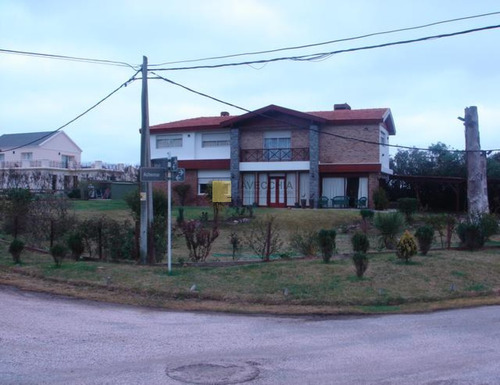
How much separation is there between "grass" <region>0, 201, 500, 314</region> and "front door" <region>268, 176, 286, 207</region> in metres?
21.3

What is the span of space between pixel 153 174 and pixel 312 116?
21291 millimetres

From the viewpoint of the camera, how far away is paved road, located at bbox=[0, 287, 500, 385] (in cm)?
646

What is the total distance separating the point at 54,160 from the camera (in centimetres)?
6531

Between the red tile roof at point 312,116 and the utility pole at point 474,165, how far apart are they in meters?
13.8

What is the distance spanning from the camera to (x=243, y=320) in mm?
9898

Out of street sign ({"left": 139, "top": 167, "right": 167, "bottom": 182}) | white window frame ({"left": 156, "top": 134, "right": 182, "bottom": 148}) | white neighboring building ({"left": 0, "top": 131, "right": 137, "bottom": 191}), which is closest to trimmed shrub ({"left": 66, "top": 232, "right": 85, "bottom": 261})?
street sign ({"left": 139, "top": 167, "right": 167, "bottom": 182})

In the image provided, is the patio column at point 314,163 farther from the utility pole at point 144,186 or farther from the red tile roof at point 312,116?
the utility pole at point 144,186

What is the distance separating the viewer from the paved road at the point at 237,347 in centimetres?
646

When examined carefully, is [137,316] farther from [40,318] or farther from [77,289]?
[77,289]

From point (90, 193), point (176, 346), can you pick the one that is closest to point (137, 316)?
point (176, 346)

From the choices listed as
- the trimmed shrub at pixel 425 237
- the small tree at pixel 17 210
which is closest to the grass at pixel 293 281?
the trimmed shrub at pixel 425 237

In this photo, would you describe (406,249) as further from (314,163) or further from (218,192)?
(314,163)

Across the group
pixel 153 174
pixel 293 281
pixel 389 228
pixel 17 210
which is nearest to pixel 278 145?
pixel 389 228

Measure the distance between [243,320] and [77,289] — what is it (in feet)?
14.3
